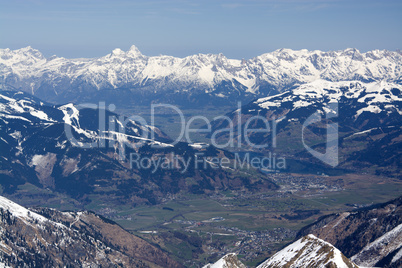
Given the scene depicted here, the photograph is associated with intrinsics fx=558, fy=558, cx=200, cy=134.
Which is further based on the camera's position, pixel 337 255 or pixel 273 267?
pixel 273 267

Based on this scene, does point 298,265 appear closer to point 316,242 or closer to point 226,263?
point 316,242

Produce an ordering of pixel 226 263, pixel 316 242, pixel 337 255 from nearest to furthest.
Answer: pixel 337 255 < pixel 316 242 < pixel 226 263

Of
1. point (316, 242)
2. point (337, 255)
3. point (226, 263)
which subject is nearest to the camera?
point (337, 255)

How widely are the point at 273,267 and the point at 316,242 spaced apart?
16.7 m

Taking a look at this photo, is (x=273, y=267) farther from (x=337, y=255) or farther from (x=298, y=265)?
(x=337, y=255)

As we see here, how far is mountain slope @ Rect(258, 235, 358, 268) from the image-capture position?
163175 mm

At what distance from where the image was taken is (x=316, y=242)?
179250 mm

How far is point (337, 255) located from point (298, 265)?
1469 cm

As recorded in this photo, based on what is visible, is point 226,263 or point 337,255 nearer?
point 337,255

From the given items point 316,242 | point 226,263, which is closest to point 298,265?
point 316,242

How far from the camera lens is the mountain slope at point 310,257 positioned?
163 m

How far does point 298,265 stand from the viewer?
175000mm

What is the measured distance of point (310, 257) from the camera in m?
173

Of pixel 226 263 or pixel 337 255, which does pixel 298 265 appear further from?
pixel 226 263
